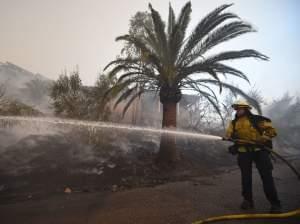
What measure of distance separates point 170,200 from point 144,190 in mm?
1045

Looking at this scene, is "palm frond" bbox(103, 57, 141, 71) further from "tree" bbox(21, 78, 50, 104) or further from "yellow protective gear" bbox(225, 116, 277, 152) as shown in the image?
"tree" bbox(21, 78, 50, 104)

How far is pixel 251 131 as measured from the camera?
4.23 meters

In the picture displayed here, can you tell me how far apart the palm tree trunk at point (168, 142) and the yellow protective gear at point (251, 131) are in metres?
4.36

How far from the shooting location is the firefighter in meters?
3.97

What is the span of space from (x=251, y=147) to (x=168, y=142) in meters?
4.70

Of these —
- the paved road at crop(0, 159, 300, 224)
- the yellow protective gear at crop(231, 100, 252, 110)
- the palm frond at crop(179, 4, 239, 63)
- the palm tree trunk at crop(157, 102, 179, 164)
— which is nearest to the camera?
the paved road at crop(0, 159, 300, 224)

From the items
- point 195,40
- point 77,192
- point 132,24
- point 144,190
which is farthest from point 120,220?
point 132,24

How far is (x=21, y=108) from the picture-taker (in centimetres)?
1001

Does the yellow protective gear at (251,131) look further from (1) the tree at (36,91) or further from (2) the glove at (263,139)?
(1) the tree at (36,91)

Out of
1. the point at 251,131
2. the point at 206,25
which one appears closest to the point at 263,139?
the point at 251,131

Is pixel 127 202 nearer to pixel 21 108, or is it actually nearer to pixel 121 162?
pixel 121 162

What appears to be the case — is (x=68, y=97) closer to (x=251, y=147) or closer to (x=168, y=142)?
(x=168, y=142)

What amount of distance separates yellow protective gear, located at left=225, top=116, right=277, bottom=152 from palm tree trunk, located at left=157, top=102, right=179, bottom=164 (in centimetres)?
436

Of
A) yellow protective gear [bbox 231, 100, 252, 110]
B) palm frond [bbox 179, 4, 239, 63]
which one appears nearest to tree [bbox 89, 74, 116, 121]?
palm frond [bbox 179, 4, 239, 63]
